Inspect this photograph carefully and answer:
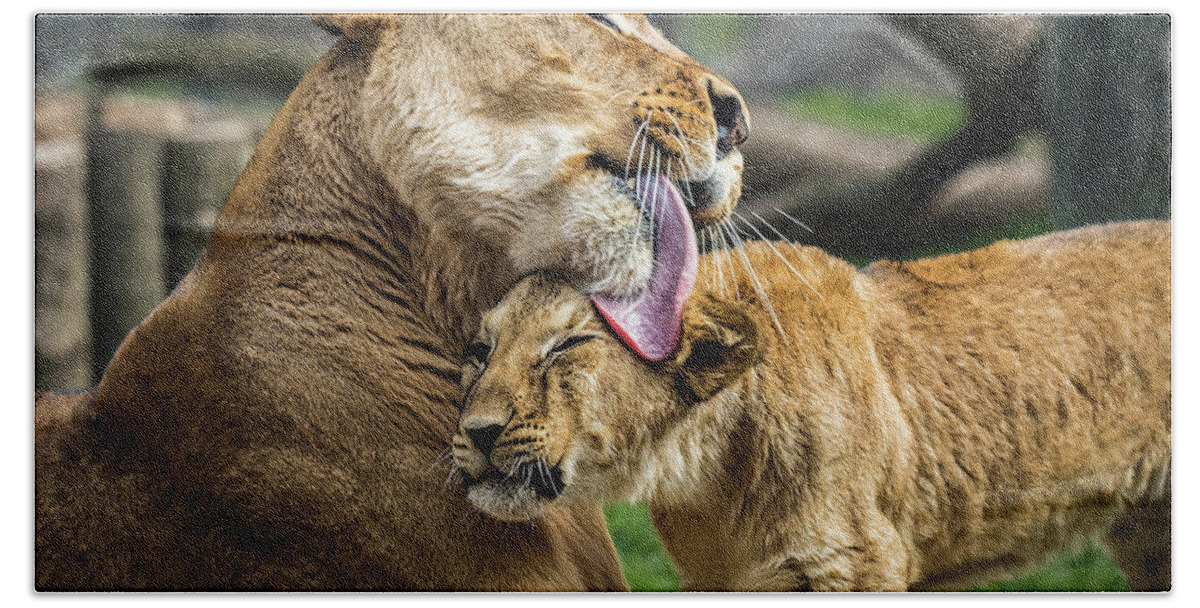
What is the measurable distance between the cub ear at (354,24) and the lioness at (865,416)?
2.68ft

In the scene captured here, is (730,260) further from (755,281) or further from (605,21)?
(605,21)

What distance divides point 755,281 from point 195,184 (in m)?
1.55

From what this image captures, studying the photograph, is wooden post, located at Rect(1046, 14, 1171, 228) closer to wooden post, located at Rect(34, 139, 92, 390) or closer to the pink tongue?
the pink tongue

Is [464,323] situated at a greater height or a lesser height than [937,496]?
greater

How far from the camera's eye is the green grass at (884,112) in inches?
108

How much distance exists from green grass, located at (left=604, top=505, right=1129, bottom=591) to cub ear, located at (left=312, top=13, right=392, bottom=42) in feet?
4.71

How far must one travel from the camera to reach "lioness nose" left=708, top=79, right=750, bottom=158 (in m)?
2.72

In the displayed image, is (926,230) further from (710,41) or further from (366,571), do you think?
(366,571)

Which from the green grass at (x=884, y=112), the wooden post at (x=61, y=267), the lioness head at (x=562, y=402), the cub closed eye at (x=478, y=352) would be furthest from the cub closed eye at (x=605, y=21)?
the wooden post at (x=61, y=267)

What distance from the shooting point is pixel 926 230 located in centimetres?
276

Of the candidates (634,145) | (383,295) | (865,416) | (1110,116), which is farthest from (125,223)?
(1110,116)

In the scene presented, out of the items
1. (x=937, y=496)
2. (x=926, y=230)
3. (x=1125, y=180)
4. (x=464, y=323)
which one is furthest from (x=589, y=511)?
(x=1125, y=180)

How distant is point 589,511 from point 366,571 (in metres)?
0.63

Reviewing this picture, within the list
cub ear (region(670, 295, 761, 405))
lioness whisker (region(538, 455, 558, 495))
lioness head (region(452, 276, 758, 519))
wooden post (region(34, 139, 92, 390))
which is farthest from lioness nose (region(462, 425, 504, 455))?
wooden post (region(34, 139, 92, 390))
